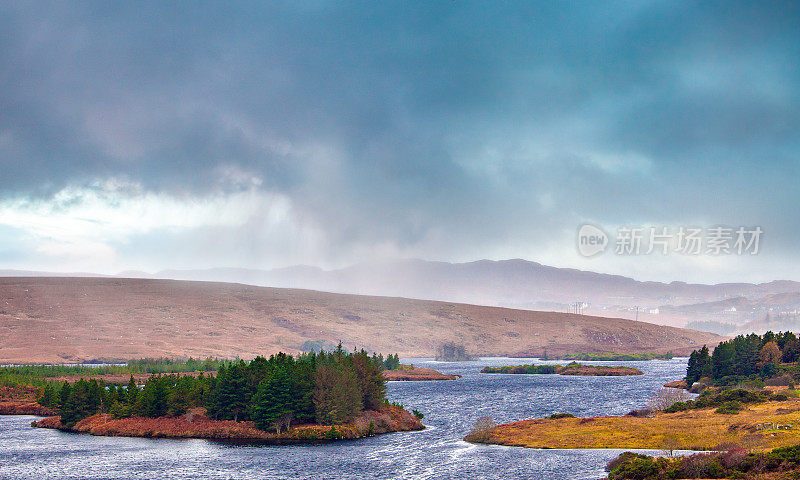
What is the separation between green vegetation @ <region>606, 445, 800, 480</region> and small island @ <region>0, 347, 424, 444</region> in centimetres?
5399

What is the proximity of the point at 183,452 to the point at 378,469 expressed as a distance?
3182 centimetres

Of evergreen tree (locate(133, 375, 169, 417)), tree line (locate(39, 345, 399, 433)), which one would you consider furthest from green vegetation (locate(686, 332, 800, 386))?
evergreen tree (locate(133, 375, 169, 417))

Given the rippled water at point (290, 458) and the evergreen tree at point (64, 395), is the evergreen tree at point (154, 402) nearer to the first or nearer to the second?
the rippled water at point (290, 458)

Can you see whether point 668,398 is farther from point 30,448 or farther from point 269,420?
point 30,448

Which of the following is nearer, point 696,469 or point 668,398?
point 696,469

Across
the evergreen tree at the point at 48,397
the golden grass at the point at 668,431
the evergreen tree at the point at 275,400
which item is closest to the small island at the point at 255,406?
the evergreen tree at the point at 275,400

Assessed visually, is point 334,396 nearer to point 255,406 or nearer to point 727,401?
point 255,406

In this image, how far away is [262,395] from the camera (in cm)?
11194

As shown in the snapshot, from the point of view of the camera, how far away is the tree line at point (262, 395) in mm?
111750

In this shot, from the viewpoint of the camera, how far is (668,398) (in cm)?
12900

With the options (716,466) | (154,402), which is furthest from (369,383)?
(716,466)

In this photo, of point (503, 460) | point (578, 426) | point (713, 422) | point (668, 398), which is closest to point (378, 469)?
point (503, 460)

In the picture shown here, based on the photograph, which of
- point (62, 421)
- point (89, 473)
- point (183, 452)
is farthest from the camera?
point (62, 421)

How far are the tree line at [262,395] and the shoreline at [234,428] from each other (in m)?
1.64
